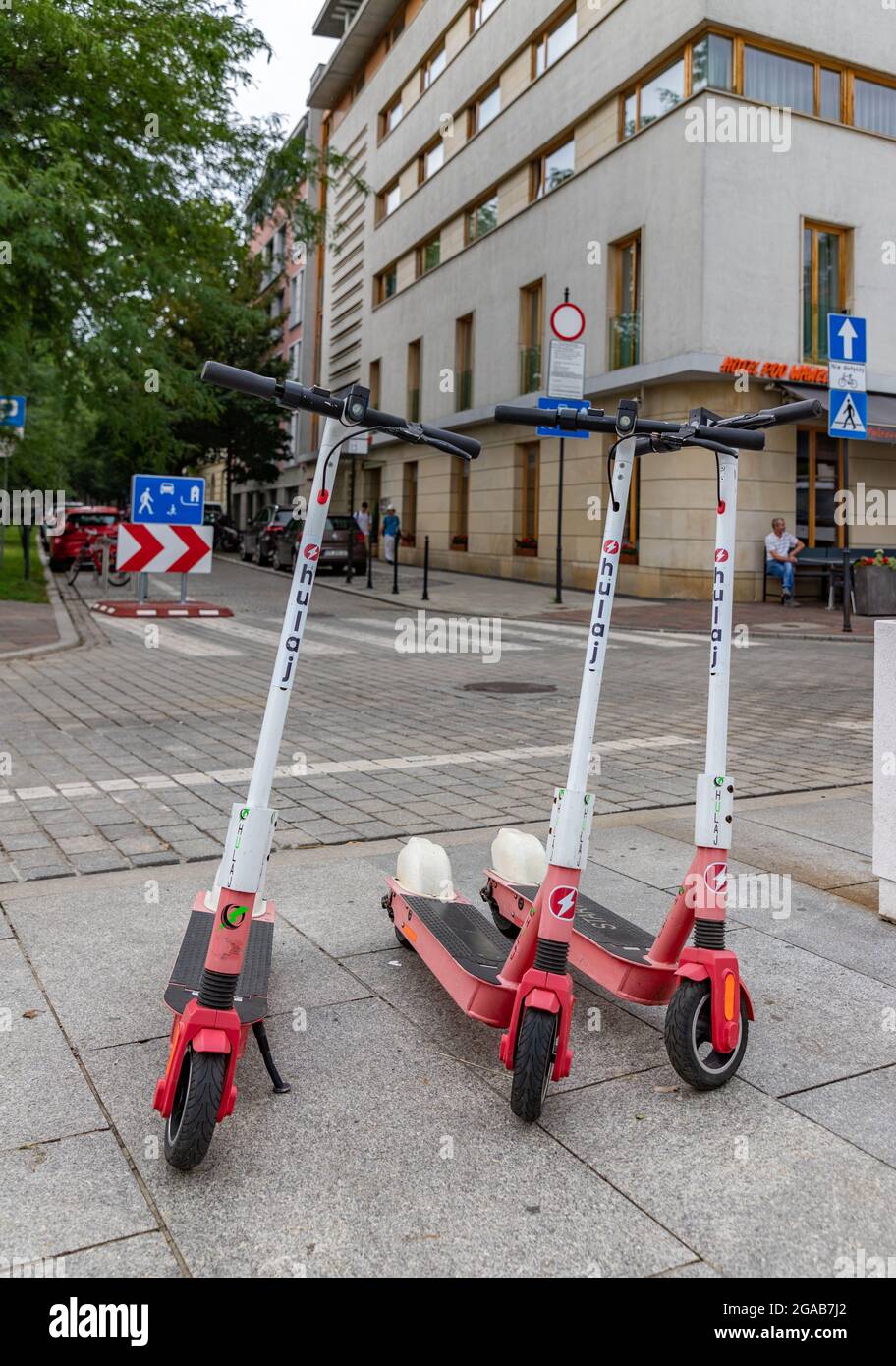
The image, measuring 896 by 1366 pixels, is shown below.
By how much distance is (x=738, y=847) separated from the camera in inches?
206

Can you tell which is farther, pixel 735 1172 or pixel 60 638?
pixel 60 638

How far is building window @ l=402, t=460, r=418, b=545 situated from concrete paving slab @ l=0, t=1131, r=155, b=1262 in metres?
34.4

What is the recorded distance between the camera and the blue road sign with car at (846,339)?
14.0 metres

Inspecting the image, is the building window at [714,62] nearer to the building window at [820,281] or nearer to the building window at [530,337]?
the building window at [820,281]

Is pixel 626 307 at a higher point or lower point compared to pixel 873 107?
lower

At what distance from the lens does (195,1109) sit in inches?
95.3

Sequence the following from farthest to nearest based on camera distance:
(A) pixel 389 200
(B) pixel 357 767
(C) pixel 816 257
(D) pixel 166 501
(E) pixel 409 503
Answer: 1. (A) pixel 389 200
2. (E) pixel 409 503
3. (C) pixel 816 257
4. (D) pixel 166 501
5. (B) pixel 357 767

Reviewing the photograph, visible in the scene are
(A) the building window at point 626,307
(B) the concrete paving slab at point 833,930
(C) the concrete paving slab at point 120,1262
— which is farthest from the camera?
(A) the building window at point 626,307

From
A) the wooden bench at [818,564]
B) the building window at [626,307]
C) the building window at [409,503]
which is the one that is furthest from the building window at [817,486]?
the building window at [409,503]

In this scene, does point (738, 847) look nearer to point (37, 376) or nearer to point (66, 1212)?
point (66, 1212)

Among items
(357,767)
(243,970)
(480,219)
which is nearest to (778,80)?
(480,219)

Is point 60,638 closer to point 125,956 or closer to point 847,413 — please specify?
Result: point 847,413

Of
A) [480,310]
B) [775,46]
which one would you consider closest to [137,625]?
[775,46]

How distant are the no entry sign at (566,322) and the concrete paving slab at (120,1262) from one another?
15008 mm
